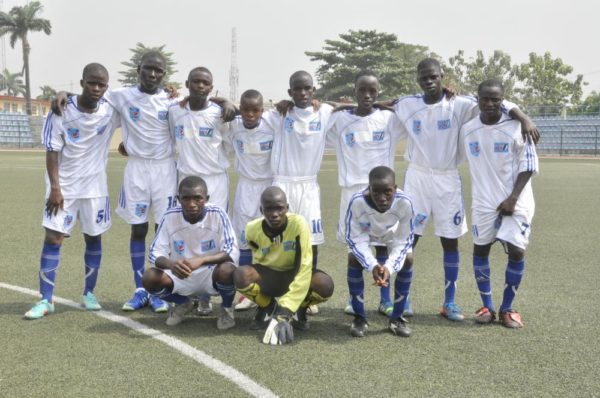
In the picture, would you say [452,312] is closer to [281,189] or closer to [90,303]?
[281,189]

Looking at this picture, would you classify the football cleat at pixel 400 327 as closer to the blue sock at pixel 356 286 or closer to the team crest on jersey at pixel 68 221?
the blue sock at pixel 356 286

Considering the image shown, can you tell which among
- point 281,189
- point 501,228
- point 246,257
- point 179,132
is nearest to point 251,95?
point 179,132

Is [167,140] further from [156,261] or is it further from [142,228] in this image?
[156,261]

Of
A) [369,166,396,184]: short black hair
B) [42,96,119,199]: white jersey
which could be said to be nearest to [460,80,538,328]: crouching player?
[369,166,396,184]: short black hair

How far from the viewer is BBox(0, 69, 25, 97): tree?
3017 inches

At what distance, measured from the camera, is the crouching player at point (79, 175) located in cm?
518

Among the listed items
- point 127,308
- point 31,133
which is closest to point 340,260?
point 127,308

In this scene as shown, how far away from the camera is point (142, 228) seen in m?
5.57

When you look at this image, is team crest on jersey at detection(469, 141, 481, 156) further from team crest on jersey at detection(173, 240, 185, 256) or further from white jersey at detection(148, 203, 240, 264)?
team crest on jersey at detection(173, 240, 185, 256)

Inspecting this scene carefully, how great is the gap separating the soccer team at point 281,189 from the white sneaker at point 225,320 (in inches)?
0.4

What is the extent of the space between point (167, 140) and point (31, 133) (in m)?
43.4

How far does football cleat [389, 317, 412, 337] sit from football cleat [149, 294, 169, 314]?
2.00 meters

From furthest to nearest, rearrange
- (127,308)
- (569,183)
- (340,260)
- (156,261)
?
(569,183) < (340,260) < (127,308) < (156,261)

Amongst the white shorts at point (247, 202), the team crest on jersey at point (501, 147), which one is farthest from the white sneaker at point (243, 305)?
the team crest on jersey at point (501, 147)
